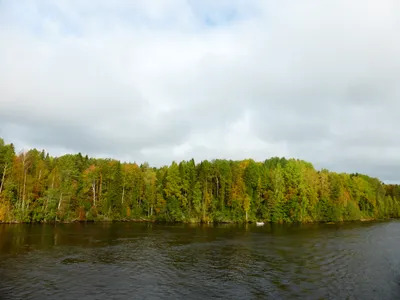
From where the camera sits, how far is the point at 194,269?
135 feet

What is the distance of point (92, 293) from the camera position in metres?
30.4

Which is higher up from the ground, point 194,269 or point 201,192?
point 201,192

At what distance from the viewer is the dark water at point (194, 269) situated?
3122 centimetres

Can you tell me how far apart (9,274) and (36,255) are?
11455 millimetres

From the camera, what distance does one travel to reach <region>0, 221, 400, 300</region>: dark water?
31.2 metres

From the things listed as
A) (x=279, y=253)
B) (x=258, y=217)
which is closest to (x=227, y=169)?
(x=258, y=217)

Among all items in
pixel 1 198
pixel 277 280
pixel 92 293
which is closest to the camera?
pixel 92 293

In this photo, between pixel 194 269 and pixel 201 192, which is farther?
pixel 201 192

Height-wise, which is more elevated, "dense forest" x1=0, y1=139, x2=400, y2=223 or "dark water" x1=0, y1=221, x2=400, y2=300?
"dense forest" x1=0, y1=139, x2=400, y2=223

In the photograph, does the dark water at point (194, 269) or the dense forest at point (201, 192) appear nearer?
the dark water at point (194, 269)

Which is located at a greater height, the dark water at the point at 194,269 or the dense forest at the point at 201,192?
the dense forest at the point at 201,192

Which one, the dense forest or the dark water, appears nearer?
the dark water

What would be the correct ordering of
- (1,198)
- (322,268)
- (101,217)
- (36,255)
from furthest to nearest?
(101,217)
(1,198)
(36,255)
(322,268)

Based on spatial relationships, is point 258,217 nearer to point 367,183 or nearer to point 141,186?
point 141,186
